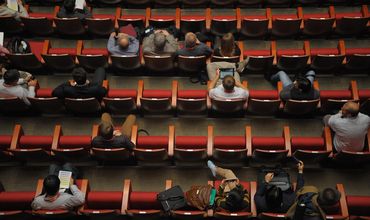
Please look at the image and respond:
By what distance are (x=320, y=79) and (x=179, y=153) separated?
88cm

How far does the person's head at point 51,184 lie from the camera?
1.68m

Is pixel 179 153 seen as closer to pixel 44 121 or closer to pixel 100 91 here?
pixel 100 91

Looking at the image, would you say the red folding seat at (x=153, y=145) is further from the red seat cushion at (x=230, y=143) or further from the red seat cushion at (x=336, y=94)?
the red seat cushion at (x=336, y=94)

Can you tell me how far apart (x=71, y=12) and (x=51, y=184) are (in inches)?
43.3

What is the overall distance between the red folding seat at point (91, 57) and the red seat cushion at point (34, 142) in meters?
0.45

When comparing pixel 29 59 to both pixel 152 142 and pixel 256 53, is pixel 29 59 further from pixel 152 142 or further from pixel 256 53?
pixel 256 53

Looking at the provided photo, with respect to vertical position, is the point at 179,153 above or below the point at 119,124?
below

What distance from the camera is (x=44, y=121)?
2162 millimetres

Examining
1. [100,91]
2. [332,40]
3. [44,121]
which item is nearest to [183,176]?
[100,91]

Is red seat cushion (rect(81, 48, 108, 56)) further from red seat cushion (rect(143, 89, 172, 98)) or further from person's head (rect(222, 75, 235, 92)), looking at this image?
person's head (rect(222, 75, 235, 92))

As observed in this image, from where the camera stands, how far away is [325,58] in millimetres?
2141

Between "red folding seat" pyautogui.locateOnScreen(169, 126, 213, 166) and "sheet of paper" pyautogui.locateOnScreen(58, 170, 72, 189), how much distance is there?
0.44m

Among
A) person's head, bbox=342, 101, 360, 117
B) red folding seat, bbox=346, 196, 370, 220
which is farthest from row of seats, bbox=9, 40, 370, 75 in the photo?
red folding seat, bbox=346, 196, 370, 220

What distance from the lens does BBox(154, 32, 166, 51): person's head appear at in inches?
84.1
